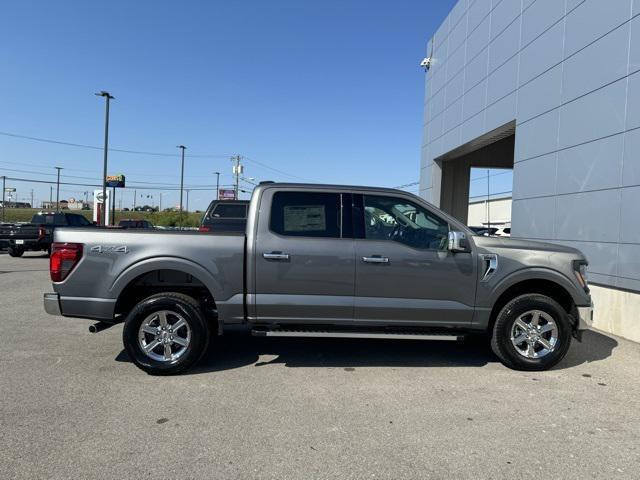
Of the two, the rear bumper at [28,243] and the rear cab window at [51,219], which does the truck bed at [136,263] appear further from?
the rear cab window at [51,219]

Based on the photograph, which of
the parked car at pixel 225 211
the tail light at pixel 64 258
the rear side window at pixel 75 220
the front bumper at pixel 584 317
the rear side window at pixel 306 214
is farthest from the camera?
the rear side window at pixel 75 220

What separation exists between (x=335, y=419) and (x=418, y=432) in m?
0.68

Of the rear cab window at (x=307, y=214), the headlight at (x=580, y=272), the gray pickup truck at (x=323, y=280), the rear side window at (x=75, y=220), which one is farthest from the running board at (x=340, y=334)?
the rear side window at (x=75, y=220)

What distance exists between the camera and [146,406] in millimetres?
4070

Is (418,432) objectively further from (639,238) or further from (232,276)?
(639,238)

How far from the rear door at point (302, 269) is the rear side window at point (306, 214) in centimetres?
1

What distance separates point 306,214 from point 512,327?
8.53 feet

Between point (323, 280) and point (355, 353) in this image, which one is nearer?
point (323, 280)

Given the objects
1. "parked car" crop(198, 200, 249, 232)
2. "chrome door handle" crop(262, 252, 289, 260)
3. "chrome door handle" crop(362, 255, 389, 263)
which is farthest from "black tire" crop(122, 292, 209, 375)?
"parked car" crop(198, 200, 249, 232)

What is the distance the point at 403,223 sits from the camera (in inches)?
206

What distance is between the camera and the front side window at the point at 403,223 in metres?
5.13

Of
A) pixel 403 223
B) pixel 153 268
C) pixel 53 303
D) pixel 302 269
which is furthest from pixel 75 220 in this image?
pixel 403 223

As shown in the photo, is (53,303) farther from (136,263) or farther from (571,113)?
(571,113)

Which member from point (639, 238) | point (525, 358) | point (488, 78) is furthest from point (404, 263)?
point (488, 78)
